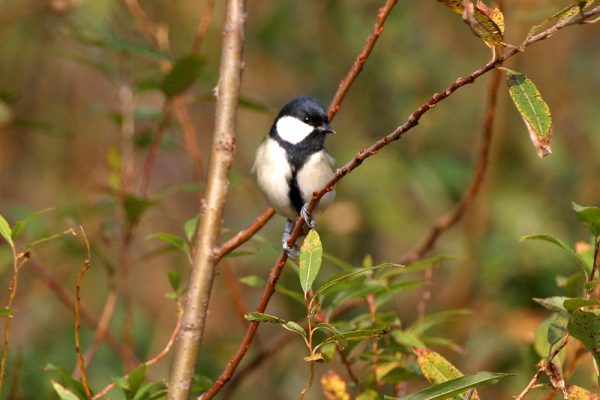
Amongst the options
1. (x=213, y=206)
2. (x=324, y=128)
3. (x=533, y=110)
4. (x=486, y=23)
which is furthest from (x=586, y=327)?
(x=324, y=128)

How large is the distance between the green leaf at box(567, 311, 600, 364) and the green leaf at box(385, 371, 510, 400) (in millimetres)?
151

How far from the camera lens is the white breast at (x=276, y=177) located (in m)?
2.02

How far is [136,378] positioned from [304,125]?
1029 mm

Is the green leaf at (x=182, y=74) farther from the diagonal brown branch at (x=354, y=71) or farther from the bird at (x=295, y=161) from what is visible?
the diagonal brown branch at (x=354, y=71)

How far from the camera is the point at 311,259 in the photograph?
116 cm

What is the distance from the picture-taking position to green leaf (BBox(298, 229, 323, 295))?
1.14 metres

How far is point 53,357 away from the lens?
2.75m

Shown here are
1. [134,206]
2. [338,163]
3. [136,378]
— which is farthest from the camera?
[338,163]

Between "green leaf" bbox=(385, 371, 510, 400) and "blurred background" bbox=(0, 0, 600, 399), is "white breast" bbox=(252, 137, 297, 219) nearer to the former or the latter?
"blurred background" bbox=(0, 0, 600, 399)

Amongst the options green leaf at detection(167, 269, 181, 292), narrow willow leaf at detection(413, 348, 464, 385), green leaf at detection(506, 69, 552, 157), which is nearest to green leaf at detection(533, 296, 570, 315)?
narrow willow leaf at detection(413, 348, 464, 385)

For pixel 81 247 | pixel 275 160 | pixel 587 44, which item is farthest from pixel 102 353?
pixel 587 44

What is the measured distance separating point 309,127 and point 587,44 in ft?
7.53

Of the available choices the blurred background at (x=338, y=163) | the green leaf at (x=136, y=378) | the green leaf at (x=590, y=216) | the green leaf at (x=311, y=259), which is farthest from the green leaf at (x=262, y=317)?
the blurred background at (x=338, y=163)

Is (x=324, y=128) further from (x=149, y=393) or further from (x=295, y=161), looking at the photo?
(x=149, y=393)
